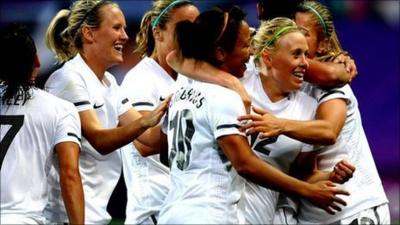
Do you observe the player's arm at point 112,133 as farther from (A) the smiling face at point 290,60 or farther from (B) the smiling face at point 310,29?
(B) the smiling face at point 310,29

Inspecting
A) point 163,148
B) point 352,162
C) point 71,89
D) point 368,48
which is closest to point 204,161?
point 163,148

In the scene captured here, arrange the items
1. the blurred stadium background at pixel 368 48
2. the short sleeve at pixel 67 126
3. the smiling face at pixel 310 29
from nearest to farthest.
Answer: the short sleeve at pixel 67 126, the smiling face at pixel 310 29, the blurred stadium background at pixel 368 48

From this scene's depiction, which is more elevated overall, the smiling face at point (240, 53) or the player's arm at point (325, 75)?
the smiling face at point (240, 53)

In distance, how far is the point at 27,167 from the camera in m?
5.41

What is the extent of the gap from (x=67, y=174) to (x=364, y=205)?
5.12ft

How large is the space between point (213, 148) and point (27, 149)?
1.00m

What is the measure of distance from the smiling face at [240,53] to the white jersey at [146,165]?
121 cm

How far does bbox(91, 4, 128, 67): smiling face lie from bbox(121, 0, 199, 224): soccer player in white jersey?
0.60ft

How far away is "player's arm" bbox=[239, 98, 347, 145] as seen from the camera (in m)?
5.09

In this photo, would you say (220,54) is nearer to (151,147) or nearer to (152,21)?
(151,147)

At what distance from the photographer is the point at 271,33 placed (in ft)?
17.8

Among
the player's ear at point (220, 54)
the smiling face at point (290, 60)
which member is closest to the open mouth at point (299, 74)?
the smiling face at point (290, 60)

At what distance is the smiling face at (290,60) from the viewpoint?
5.36 meters

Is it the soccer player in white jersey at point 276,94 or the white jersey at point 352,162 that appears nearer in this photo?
the soccer player in white jersey at point 276,94
